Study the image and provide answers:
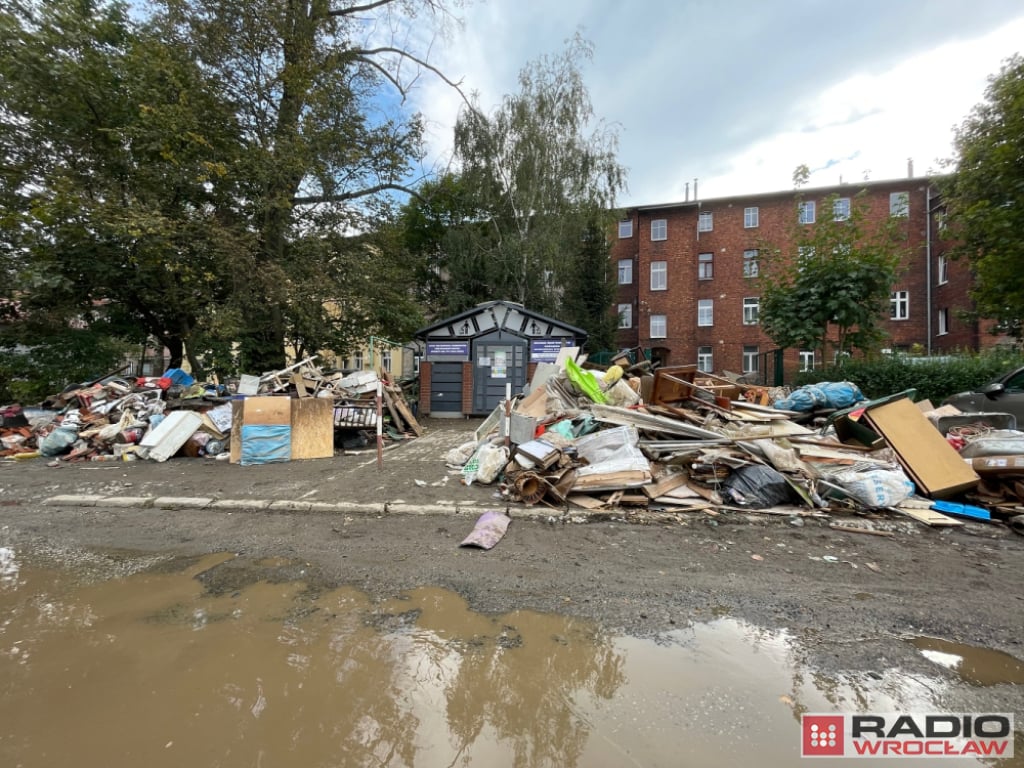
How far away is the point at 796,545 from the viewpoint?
4098mm

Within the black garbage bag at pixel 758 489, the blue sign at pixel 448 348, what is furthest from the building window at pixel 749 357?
the black garbage bag at pixel 758 489

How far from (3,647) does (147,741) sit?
1.57m

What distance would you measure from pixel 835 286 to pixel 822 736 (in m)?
13.2

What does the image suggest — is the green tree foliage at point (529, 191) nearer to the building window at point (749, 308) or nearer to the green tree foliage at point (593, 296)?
the green tree foliage at point (593, 296)

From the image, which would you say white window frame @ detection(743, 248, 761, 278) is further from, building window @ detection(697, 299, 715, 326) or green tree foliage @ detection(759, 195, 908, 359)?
green tree foliage @ detection(759, 195, 908, 359)

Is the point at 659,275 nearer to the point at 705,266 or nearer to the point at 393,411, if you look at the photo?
the point at 705,266

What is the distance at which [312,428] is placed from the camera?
8.38 m

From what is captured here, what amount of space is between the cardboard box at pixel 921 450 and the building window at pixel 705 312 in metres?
23.0

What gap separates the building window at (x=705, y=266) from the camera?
27.4 meters

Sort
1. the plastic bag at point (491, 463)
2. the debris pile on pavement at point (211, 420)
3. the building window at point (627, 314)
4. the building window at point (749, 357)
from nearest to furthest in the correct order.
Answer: the plastic bag at point (491, 463) → the debris pile on pavement at point (211, 420) → the building window at point (749, 357) → the building window at point (627, 314)

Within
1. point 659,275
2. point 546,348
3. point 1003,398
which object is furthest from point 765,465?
point 659,275

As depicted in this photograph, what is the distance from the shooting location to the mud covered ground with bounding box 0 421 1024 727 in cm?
283

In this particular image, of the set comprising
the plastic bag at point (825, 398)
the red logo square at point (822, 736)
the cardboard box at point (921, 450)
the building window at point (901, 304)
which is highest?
the building window at point (901, 304)

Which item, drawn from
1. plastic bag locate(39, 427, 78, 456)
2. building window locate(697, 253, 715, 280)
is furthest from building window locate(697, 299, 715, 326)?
plastic bag locate(39, 427, 78, 456)
